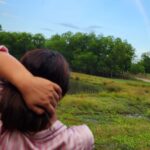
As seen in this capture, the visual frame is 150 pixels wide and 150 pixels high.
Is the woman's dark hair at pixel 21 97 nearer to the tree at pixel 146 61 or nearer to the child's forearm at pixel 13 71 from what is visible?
the child's forearm at pixel 13 71

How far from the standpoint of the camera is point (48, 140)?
1.71 meters

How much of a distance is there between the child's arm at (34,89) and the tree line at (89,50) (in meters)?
72.0

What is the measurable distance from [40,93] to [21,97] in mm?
95

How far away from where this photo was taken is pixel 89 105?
1588 cm

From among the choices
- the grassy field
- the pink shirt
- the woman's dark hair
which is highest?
the woman's dark hair

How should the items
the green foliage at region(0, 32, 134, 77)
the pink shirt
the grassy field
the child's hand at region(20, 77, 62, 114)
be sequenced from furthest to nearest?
1. the green foliage at region(0, 32, 134, 77)
2. the grassy field
3. the pink shirt
4. the child's hand at region(20, 77, 62, 114)

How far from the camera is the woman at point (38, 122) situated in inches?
64.4

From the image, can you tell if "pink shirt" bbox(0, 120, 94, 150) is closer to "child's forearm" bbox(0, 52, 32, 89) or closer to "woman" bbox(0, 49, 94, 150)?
"woman" bbox(0, 49, 94, 150)

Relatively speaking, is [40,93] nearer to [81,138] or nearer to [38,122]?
[38,122]

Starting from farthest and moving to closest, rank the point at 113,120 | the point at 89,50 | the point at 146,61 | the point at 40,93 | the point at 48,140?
the point at 146,61, the point at 89,50, the point at 113,120, the point at 48,140, the point at 40,93

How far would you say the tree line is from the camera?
256ft

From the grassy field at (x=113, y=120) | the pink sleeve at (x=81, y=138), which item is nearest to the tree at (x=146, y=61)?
the grassy field at (x=113, y=120)

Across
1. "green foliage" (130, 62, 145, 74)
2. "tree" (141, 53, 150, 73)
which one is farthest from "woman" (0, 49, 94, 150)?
"tree" (141, 53, 150, 73)

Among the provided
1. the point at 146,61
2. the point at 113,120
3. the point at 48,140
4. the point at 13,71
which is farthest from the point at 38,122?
the point at 146,61
